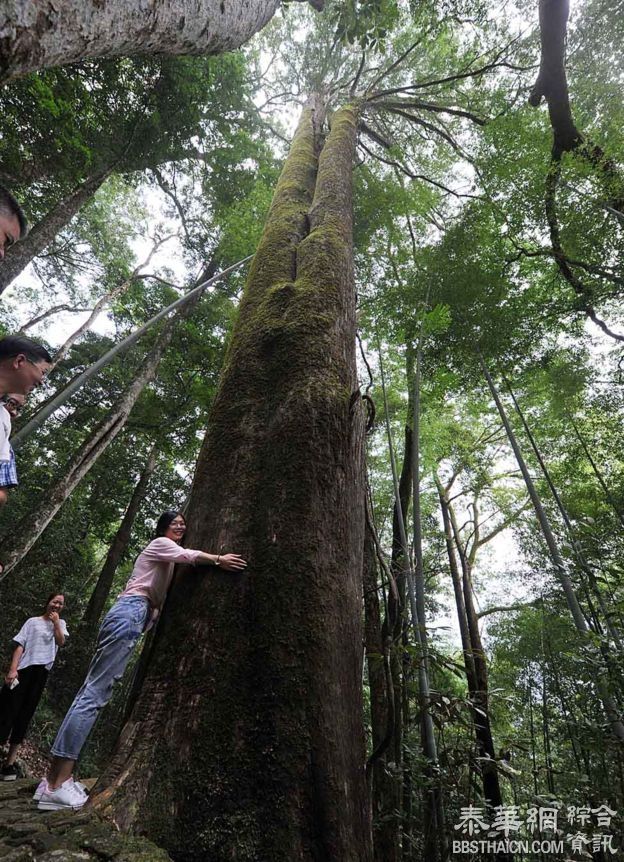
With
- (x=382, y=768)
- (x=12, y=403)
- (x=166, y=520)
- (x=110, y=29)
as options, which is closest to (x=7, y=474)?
(x=12, y=403)

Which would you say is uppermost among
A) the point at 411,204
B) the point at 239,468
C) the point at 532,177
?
the point at 411,204

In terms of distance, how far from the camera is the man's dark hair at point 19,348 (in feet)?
5.19

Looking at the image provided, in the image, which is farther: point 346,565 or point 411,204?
point 411,204

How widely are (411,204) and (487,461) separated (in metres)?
7.73

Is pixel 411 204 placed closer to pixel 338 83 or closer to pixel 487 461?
pixel 338 83

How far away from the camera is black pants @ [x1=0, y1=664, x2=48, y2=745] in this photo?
3262mm

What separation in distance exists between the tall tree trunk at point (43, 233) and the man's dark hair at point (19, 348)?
501 cm

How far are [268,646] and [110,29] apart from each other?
6.64 ft

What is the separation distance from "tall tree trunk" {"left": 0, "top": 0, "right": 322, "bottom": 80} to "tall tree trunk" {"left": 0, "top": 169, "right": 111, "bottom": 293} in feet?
15.4

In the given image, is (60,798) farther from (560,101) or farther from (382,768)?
(560,101)

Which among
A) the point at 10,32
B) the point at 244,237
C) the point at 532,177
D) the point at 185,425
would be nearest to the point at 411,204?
the point at 532,177

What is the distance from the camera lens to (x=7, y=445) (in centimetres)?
164

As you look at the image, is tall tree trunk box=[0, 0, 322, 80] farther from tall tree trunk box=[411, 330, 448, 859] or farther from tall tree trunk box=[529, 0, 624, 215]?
tall tree trunk box=[529, 0, 624, 215]

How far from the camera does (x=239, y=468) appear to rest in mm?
1589
